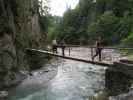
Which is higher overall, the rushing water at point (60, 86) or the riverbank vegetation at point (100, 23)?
the riverbank vegetation at point (100, 23)

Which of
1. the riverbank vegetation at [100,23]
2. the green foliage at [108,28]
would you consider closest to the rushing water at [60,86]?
the riverbank vegetation at [100,23]

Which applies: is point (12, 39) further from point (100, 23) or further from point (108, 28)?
point (100, 23)

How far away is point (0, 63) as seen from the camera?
12789 mm

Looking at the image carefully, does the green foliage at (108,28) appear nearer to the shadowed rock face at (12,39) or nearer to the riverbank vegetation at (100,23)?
the riverbank vegetation at (100,23)

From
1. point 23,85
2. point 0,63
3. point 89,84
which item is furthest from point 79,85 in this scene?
point 0,63

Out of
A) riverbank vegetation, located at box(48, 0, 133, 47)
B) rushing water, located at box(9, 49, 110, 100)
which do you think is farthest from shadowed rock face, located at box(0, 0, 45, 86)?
riverbank vegetation, located at box(48, 0, 133, 47)

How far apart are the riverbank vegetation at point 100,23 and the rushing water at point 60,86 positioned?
7.39m

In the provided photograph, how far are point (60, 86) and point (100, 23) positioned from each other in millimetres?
19452

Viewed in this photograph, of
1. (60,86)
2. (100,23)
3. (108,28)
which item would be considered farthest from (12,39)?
(100,23)

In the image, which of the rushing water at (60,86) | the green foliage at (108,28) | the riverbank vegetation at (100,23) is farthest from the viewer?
the green foliage at (108,28)

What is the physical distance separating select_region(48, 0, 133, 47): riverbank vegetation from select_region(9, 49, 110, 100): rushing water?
7394 mm

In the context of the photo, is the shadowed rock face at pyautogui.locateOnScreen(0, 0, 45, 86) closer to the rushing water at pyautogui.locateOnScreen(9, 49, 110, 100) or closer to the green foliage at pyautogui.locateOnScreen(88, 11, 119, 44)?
the rushing water at pyautogui.locateOnScreen(9, 49, 110, 100)

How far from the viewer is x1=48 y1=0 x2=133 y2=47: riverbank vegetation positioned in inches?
1070

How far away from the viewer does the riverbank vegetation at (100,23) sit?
89.1 ft
